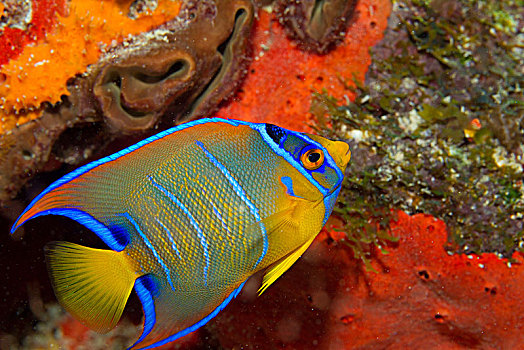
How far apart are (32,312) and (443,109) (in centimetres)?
387

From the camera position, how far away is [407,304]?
3.32m

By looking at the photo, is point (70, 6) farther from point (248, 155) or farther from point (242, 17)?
point (248, 155)

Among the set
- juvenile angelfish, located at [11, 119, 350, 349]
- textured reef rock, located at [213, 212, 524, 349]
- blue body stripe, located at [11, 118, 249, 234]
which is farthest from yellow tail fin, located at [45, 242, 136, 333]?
textured reef rock, located at [213, 212, 524, 349]

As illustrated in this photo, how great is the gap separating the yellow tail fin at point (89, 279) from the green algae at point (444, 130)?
2.02m

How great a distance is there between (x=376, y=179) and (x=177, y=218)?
2050 mm

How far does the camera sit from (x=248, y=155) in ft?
5.79

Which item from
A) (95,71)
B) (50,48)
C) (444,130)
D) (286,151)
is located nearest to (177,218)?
(286,151)

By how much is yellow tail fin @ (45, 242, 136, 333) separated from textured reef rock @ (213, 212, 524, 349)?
1755 mm

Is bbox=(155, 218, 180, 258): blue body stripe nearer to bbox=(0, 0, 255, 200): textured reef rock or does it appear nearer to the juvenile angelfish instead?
the juvenile angelfish

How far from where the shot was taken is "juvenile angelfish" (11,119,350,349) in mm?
1656

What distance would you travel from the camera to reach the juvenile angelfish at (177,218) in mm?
1656

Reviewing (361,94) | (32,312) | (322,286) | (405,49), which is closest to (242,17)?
(361,94)

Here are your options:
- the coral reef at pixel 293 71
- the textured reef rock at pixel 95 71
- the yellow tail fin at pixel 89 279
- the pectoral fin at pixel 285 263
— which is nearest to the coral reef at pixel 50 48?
the textured reef rock at pixel 95 71

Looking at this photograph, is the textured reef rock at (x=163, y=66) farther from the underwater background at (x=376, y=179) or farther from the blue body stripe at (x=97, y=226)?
the blue body stripe at (x=97, y=226)
